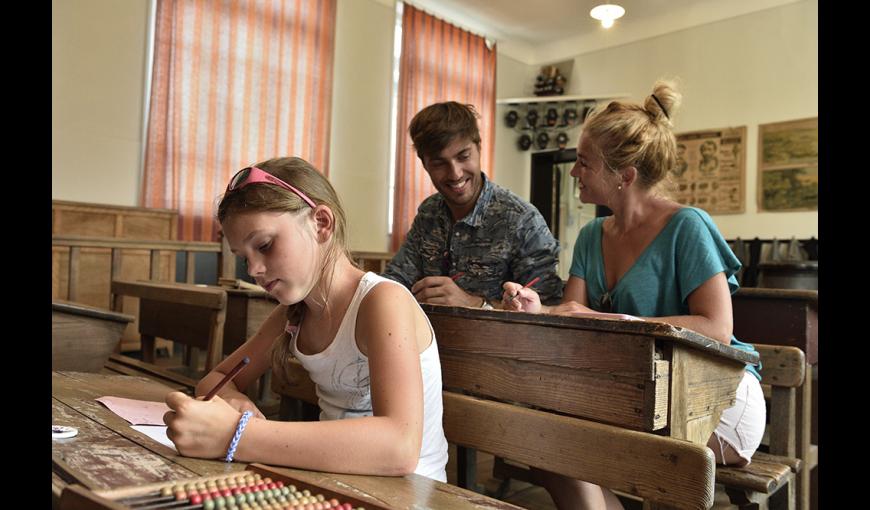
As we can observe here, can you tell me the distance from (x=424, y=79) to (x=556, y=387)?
701 centimetres

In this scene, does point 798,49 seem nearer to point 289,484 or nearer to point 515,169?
point 515,169

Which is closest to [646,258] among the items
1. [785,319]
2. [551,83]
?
[785,319]

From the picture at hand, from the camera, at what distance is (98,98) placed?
5.50 m

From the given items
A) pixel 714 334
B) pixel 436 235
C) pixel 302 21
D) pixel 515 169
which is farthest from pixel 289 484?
pixel 515 169

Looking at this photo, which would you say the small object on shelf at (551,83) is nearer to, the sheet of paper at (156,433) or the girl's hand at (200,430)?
the sheet of paper at (156,433)

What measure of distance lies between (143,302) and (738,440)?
2817mm

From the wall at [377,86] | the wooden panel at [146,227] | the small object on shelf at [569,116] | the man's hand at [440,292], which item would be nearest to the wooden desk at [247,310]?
the man's hand at [440,292]

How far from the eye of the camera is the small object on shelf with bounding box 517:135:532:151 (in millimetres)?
9234

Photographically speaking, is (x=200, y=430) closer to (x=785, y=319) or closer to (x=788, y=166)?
(x=785, y=319)

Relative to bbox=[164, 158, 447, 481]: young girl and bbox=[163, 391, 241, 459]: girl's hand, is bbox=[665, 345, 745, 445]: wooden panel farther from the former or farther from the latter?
bbox=[163, 391, 241, 459]: girl's hand

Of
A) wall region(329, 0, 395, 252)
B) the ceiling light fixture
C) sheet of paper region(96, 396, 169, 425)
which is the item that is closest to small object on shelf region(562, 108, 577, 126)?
the ceiling light fixture

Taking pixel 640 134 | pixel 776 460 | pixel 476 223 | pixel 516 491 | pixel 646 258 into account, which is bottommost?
pixel 516 491

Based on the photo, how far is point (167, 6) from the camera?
573 cm

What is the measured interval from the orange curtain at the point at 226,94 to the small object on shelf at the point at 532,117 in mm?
3289
